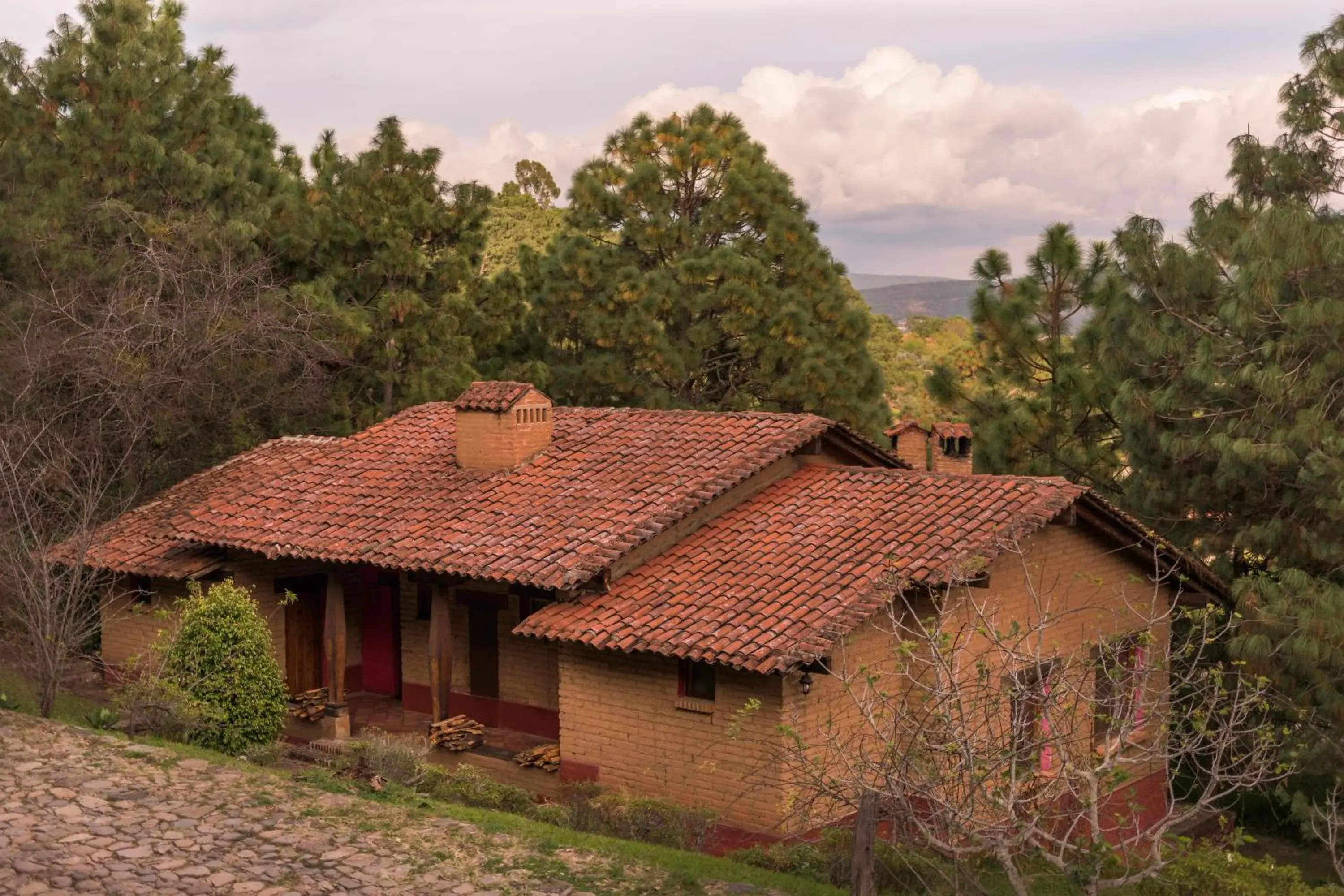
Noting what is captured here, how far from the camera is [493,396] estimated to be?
1842 cm

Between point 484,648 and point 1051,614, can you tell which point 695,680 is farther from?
point 484,648

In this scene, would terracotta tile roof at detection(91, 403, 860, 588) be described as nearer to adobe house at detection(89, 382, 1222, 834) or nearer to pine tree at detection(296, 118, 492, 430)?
adobe house at detection(89, 382, 1222, 834)

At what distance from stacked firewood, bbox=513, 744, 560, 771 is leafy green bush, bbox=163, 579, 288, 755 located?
2.84 m

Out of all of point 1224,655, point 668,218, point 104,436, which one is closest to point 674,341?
point 668,218

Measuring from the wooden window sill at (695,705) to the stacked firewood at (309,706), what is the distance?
5878 millimetres

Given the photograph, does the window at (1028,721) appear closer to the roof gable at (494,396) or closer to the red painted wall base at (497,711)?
the red painted wall base at (497,711)

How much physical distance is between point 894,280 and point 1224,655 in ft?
506

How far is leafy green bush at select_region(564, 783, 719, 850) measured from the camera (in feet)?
39.8

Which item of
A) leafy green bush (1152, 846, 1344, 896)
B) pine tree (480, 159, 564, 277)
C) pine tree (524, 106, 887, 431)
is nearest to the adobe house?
leafy green bush (1152, 846, 1344, 896)

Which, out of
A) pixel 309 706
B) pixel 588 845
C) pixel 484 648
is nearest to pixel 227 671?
pixel 309 706

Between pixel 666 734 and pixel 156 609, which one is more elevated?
pixel 156 609

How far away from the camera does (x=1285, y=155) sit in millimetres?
18984

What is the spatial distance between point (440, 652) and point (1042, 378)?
12.2 metres

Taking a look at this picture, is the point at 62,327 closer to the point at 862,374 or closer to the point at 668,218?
the point at 668,218
